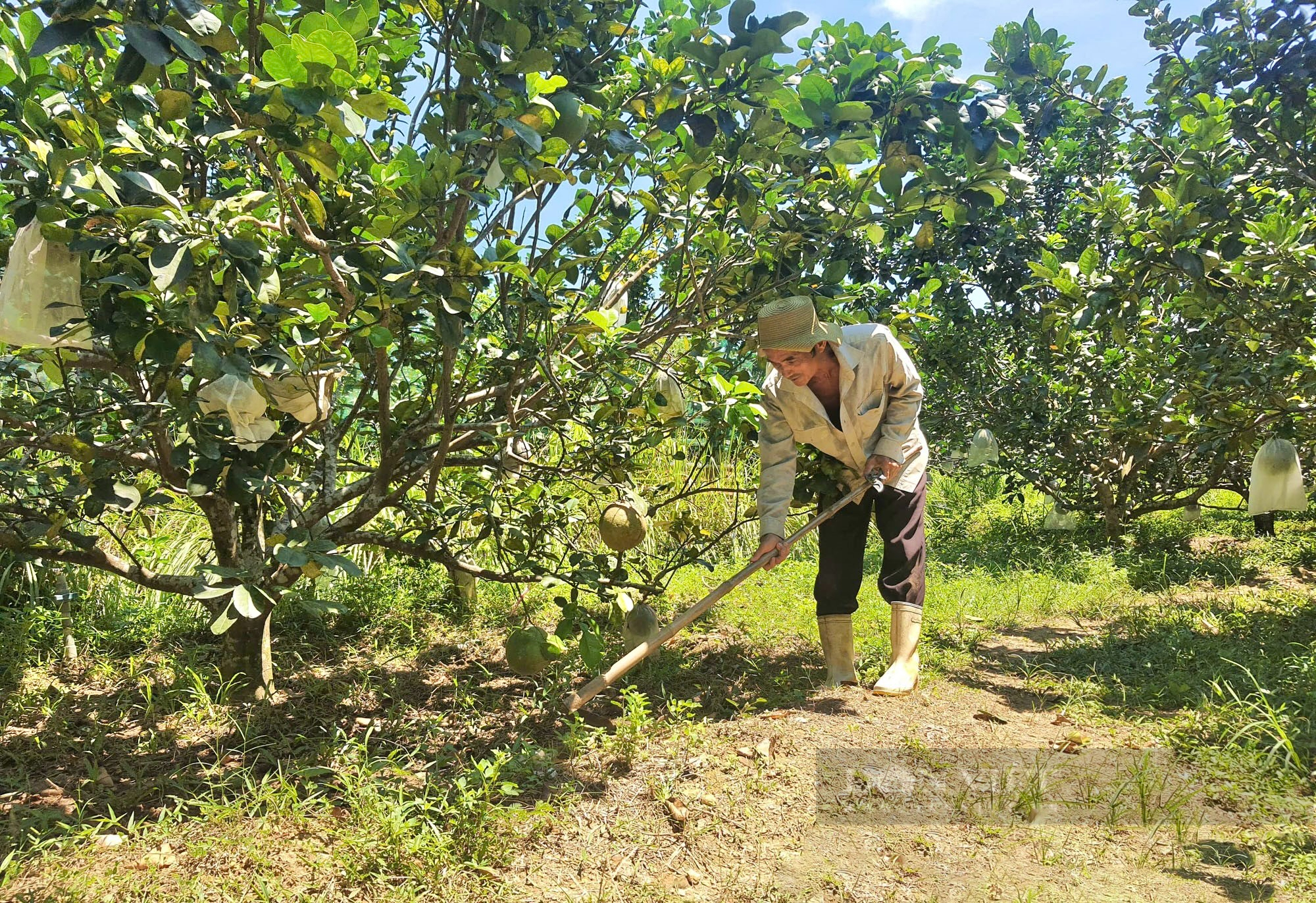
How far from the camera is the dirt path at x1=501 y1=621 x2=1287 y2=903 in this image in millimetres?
1950

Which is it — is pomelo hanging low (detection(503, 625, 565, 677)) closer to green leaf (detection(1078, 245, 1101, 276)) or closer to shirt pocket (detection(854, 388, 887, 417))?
shirt pocket (detection(854, 388, 887, 417))

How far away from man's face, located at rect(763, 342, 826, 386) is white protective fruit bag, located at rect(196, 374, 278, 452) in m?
1.48

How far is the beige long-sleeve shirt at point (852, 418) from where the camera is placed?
9.70 feet

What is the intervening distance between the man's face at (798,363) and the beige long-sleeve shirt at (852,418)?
53mm

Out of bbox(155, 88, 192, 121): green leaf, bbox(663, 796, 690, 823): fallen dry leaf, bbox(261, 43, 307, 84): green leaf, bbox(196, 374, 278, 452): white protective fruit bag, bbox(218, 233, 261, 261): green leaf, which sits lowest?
bbox(663, 796, 690, 823): fallen dry leaf

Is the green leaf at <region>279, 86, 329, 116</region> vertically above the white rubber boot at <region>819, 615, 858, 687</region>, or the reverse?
the green leaf at <region>279, 86, 329, 116</region>

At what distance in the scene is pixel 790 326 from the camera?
254 centimetres

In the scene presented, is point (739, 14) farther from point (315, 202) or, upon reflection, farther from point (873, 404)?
point (873, 404)

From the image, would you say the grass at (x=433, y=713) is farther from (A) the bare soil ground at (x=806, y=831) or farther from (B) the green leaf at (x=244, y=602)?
(B) the green leaf at (x=244, y=602)

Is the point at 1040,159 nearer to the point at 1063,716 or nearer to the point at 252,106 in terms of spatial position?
the point at 1063,716

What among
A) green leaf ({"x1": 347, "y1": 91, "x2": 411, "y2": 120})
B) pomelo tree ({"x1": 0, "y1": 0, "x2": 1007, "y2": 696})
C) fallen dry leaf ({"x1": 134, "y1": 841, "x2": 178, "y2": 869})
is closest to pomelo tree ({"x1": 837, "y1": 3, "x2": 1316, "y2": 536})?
pomelo tree ({"x1": 0, "y1": 0, "x2": 1007, "y2": 696})

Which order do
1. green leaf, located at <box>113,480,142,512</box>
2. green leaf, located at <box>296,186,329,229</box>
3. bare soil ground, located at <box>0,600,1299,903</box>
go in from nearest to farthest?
green leaf, located at <box>296,186,329,229</box>, bare soil ground, located at <box>0,600,1299,903</box>, green leaf, located at <box>113,480,142,512</box>

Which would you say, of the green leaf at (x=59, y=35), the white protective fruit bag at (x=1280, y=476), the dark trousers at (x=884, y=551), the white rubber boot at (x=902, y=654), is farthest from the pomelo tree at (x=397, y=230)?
the white protective fruit bag at (x=1280, y=476)

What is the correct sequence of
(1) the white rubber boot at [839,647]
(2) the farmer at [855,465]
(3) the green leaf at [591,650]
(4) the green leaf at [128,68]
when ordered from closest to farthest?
(4) the green leaf at [128,68], (3) the green leaf at [591,650], (2) the farmer at [855,465], (1) the white rubber boot at [839,647]
